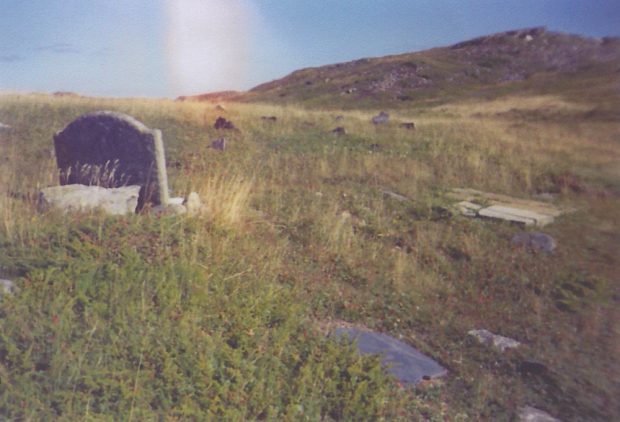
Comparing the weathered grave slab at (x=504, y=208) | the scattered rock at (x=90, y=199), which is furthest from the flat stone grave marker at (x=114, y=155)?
the weathered grave slab at (x=504, y=208)

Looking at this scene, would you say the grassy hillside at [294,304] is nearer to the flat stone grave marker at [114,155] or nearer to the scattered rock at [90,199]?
the scattered rock at [90,199]

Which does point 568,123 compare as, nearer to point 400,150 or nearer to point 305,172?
point 400,150

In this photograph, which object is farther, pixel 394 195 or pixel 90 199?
pixel 394 195

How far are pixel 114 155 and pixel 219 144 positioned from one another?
5.63 m

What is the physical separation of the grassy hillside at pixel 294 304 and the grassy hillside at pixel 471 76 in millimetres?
18484

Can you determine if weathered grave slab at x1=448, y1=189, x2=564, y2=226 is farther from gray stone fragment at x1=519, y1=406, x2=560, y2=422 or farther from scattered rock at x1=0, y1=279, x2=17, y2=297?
scattered rock at x1=0, y1=279, x2=17, y2=297

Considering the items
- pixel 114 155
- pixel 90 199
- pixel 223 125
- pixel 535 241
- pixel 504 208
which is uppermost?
pixel 114 155

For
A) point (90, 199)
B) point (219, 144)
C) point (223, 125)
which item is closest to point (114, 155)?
point (90, 199)

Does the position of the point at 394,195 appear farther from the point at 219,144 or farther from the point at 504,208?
the point at 219,144

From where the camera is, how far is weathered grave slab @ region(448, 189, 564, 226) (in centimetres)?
880

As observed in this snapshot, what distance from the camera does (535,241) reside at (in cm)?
775

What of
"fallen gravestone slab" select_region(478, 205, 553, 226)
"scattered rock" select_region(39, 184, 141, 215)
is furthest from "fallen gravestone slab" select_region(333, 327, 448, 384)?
"fallen gravestone slab" select_region(478, 205, 553, 226)

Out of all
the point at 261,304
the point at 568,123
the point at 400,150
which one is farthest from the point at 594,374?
the point at 568,123

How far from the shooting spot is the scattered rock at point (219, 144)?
13.0m
